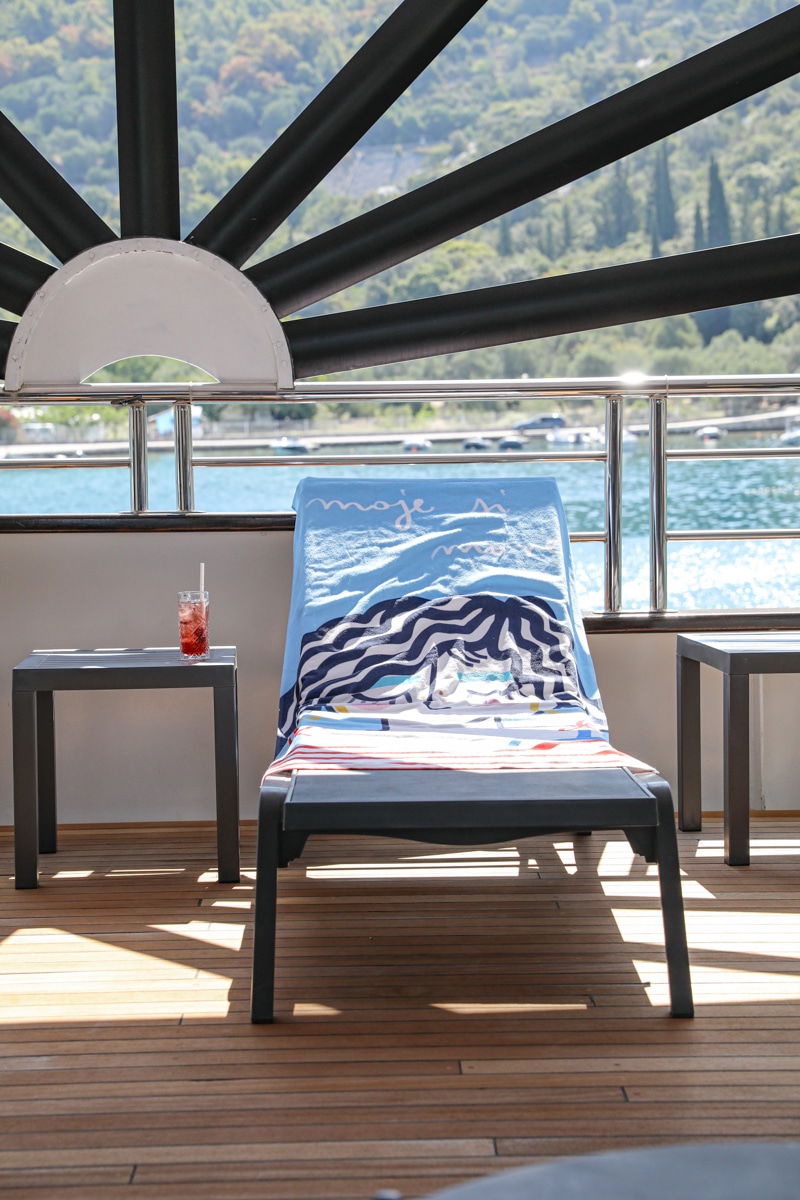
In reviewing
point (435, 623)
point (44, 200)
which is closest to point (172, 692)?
point (435, 623)

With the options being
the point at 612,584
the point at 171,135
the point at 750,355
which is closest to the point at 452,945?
the point at 612,584

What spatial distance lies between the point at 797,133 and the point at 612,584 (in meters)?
23.5

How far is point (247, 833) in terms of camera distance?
10.6 ft

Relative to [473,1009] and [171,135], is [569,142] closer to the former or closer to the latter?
[171,135]

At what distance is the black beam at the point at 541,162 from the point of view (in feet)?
8.53

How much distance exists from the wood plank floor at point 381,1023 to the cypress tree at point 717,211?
2221 centimetres

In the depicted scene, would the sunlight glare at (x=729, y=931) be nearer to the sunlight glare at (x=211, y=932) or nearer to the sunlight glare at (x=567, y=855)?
the sunlight glare at (x=567, y=855)

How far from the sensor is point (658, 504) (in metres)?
3.36

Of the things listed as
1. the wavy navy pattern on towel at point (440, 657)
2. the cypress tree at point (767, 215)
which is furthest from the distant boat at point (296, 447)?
the wavy navy pattern on towel at point (440, 657)

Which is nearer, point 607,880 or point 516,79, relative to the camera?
point 607,880

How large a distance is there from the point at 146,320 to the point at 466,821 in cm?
207

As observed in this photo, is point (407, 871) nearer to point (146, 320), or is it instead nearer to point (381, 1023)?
point (381, 1023)

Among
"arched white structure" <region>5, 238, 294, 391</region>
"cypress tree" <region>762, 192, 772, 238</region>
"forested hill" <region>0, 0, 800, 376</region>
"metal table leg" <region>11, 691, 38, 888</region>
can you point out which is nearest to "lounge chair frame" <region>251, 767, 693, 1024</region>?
"metal table leg" <region>11, 691, 38, 888</region>

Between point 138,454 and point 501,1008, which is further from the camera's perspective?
point 138,454
